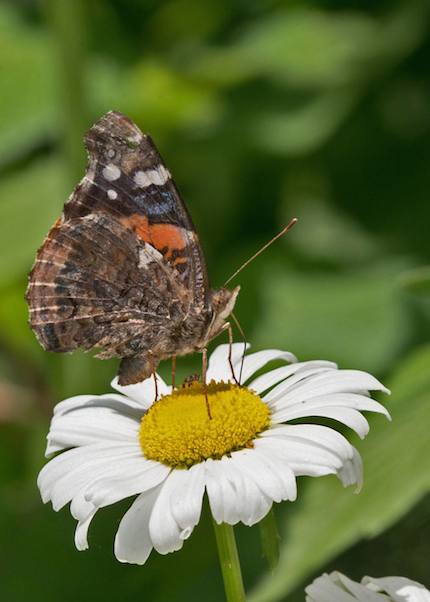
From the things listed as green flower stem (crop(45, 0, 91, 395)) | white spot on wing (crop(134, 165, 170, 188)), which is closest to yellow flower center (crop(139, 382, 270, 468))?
white spot on wing (crop(134, 165, 170, 188))

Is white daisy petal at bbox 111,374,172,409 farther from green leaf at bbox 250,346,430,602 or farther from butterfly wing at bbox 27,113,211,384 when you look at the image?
green leaf at bbox 250,346,430,602

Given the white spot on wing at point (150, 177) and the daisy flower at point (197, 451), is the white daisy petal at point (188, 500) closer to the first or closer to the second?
the daisy flower at point (197, 451)

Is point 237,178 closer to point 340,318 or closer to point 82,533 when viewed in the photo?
point 340,318

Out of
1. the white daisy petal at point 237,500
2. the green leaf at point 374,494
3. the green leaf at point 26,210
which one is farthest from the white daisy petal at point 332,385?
the green leaf at point 26,210

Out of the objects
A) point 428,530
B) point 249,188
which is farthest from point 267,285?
point 428,530

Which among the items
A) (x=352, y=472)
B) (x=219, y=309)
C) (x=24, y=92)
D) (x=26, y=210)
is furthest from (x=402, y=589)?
(x=24, y=92)

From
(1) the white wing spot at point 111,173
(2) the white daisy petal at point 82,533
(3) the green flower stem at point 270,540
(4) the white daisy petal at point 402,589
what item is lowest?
(4) the white daisy petal at point 402,589

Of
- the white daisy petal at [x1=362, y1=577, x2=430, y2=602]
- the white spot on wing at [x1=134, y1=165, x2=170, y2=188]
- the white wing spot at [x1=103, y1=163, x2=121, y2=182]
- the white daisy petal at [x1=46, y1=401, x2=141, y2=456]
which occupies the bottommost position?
the white daisy petal at [x1=362, y1=577, x2=430, y2=602]
